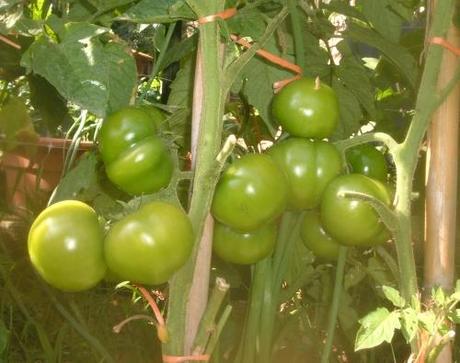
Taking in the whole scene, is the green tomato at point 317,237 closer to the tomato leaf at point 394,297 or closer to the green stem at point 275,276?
the green stem at point 275,276

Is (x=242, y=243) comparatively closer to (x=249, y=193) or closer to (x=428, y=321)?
(x=249, y=193)

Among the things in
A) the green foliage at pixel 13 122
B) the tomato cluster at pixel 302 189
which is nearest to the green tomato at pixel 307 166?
the tomato cluster at pixel 302 189

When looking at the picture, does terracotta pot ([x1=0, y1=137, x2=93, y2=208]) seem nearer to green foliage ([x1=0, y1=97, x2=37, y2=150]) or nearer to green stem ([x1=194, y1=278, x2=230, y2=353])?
green foliage ([x1=0, y1=97, x2=37, y2=150])

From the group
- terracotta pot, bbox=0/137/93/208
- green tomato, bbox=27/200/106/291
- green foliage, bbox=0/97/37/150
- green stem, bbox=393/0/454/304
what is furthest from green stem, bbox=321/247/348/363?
terracotta pot, bbox=0/137/93/208

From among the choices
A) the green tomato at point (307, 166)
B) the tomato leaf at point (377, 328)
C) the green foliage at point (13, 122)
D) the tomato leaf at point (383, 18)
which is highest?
the tomato leaf at point (383, 18)

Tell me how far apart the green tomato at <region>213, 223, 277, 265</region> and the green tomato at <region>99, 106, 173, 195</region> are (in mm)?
122

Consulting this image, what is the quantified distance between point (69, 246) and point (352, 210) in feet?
1.12

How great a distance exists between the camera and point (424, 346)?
750mm

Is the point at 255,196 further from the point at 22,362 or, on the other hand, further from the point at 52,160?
the point at 52,160

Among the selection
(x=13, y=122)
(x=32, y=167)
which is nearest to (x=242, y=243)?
(x=13, y=122)

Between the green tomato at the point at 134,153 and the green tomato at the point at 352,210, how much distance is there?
0.67ft

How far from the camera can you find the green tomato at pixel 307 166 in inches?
33.3

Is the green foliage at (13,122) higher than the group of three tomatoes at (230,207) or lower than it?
lower

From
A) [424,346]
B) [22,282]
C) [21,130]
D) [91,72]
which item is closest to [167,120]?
[91,72]
